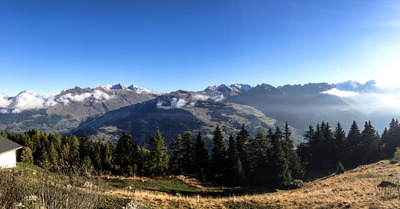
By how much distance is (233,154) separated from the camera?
2534 inches

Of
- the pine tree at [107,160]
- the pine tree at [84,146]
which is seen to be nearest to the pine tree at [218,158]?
the pine tree at [107,160]

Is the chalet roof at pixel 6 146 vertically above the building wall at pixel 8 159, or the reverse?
the chalet roof at pixel 6 146

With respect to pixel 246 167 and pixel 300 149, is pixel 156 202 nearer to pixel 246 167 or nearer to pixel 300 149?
pixel 246 167

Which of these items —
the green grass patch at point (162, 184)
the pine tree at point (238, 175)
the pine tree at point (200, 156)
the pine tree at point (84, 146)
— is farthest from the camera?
the pine tree at point (84, 146)

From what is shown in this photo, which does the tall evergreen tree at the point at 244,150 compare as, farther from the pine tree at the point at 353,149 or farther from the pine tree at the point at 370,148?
the pine tree at the point at 370,148

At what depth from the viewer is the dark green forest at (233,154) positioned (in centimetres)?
5353

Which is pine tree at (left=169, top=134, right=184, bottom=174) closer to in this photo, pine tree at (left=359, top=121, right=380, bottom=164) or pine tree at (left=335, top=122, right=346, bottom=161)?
pine tree at (left=335, top=122, right=346, bottom=161)

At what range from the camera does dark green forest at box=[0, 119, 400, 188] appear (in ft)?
176

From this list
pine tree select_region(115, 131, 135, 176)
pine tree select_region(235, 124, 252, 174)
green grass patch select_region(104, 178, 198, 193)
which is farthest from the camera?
pine tree select_region(115, 131, 135, 176)

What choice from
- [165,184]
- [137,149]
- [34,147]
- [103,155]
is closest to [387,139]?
[165,184]

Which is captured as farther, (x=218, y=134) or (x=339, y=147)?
(x=339, y=147)

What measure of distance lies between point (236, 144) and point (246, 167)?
812cm

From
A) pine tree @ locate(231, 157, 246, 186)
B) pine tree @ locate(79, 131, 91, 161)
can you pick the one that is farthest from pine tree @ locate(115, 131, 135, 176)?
pine tree @ locate(231, 157, 246, 186)

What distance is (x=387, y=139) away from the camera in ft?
253
